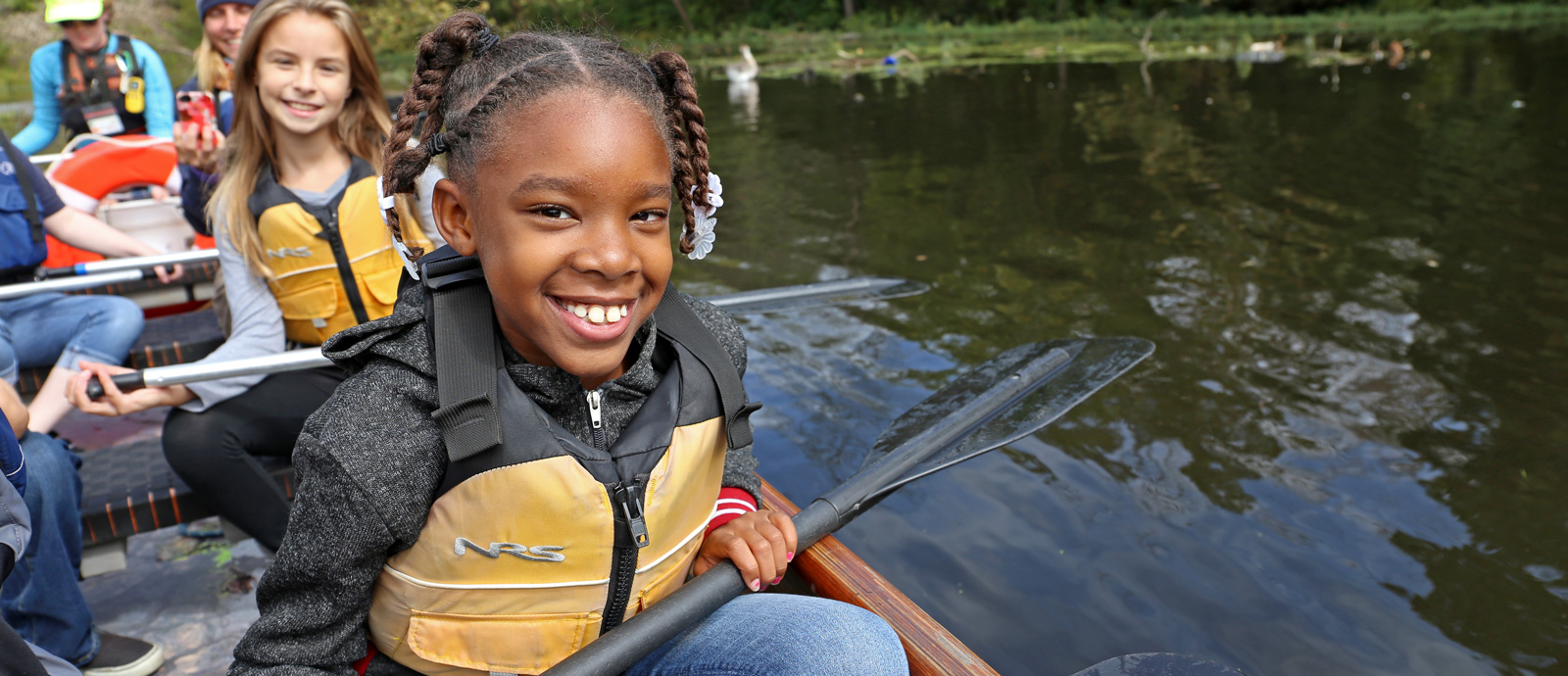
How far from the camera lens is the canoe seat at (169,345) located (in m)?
2.90

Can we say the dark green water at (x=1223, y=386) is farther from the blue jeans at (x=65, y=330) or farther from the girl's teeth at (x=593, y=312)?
the blue jeans at (x=65, y=330)

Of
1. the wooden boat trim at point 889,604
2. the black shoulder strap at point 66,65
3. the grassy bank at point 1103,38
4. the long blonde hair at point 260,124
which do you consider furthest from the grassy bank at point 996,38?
the wooden boat trim at point 889,604

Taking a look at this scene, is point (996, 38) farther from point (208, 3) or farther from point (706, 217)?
point (706, 217)

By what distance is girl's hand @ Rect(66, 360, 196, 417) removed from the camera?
2141mm

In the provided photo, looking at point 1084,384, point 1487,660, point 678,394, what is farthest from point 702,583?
point 1487,660

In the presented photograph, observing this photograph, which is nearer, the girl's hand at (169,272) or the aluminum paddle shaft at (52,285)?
the aluminum paddle shaft at (52,285)

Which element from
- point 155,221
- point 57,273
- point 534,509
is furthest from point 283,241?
point 155,221

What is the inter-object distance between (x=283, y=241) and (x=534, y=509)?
1.50 meters

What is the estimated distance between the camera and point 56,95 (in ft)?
16.5

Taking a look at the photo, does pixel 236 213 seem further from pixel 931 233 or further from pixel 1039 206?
pixel 1039 206

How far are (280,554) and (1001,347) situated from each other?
346 centimetres

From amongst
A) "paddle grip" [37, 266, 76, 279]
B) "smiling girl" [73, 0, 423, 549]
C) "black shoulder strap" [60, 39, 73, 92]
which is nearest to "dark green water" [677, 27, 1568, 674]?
"smiling girl" [73, 0, 423, 549]

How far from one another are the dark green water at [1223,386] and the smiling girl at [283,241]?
5.27ft

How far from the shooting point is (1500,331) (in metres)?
4.17
